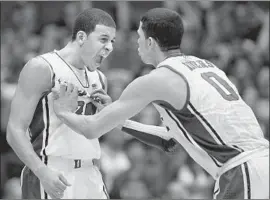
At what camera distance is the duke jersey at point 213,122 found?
14.4 ft

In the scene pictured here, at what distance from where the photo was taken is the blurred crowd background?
9.21m

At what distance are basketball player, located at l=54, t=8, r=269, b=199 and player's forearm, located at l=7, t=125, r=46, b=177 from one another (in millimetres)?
470

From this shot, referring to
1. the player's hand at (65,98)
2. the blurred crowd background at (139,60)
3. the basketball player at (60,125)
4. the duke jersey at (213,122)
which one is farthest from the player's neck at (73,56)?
the blurred crowd background at (139,60)

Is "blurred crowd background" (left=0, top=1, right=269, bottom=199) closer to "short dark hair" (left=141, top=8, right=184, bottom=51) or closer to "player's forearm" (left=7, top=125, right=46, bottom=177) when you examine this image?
"player's forearm" (left=7, top=125, right=46, bottom=177)

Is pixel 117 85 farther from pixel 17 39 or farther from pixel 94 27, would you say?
pixel 94 27

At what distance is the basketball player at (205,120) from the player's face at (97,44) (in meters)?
0.80

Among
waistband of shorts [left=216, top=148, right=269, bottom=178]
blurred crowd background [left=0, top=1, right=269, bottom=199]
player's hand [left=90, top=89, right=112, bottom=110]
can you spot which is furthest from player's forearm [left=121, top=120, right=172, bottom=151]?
blurred crowd background [left=0, top=1, right=269, bottom=199]

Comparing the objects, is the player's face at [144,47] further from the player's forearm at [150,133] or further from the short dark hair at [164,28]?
the player's forearm at [150,133]

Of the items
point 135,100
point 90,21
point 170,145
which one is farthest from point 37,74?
point 170,145

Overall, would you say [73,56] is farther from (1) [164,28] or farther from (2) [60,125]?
(1) [164,28]

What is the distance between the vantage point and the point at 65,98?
15.9 feet

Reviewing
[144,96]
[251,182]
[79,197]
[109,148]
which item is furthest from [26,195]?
[109,148]

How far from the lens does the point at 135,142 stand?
9.72 m

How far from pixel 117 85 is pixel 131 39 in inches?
62.2
